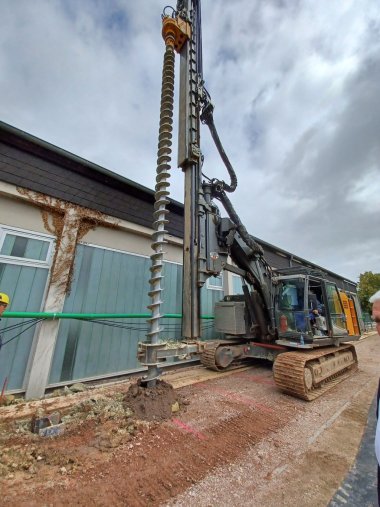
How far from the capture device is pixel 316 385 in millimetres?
4715

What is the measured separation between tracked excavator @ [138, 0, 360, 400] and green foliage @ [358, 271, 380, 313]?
28.6 metres

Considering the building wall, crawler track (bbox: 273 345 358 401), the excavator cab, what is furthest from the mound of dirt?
the excavator cab

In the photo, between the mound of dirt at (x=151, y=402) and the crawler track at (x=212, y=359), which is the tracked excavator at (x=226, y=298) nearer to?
the crawler track at (x=212, y=359)

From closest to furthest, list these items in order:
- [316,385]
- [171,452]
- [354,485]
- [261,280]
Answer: [354,485] → [171,452] → [316,385] → [261,280]

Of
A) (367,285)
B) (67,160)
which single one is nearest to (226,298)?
(67,160)

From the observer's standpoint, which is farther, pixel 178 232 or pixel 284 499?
pixel 178 232

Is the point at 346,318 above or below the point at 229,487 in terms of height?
above

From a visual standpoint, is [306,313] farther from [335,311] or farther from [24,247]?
[24,247]

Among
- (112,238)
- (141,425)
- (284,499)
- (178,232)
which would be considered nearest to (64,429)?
(141,425)

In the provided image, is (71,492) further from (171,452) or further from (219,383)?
(219,383)

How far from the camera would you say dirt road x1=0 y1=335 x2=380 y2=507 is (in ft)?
5.84

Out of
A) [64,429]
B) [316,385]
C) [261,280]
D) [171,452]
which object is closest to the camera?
[171,452]

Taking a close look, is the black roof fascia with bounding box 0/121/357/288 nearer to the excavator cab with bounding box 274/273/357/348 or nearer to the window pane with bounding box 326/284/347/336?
the excavator cab with bounding box 274/273/357/348

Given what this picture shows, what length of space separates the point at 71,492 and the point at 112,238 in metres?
4.85
